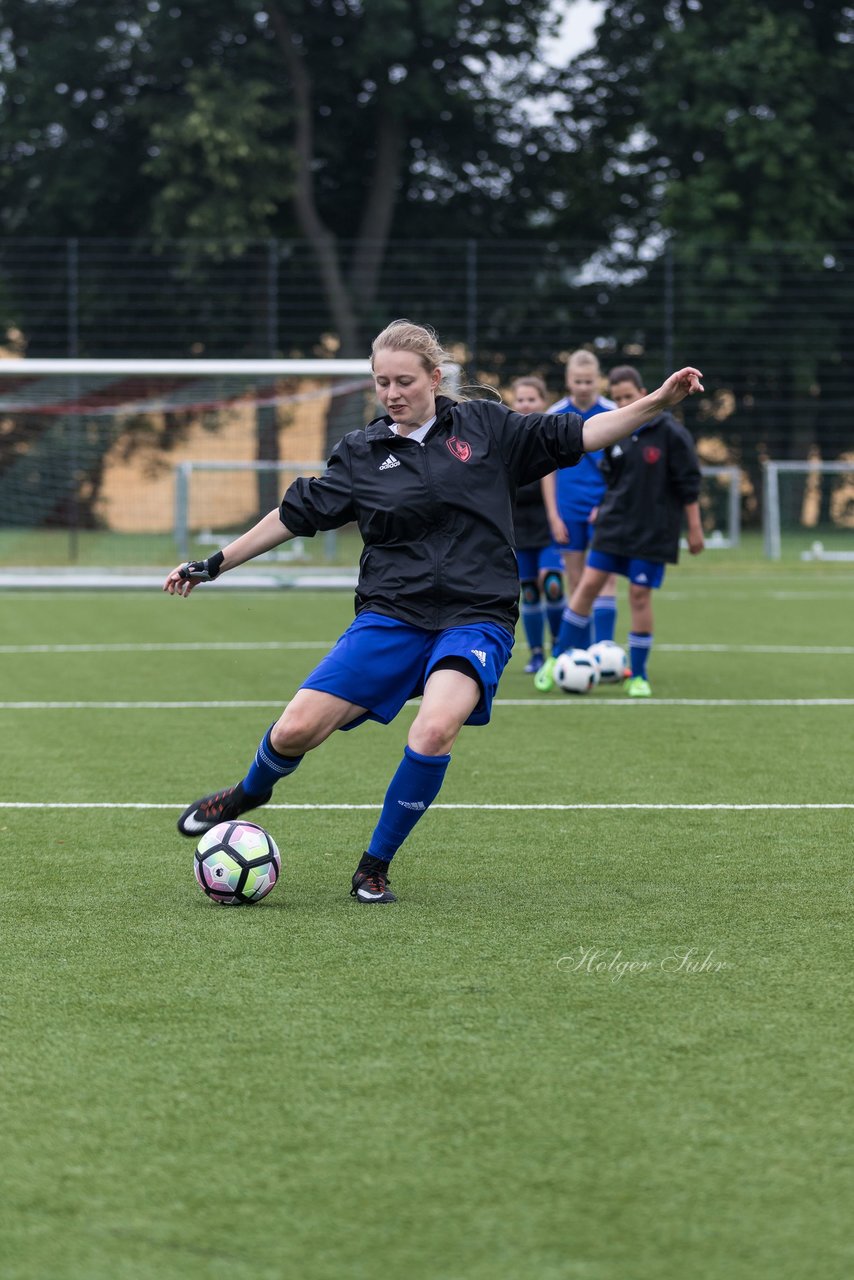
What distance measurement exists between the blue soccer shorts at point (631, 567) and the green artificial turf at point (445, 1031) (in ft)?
8.09

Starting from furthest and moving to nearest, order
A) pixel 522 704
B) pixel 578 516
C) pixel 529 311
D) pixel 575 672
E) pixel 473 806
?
1. pixel 529 311
2. pixel 578 516
3. pixel 575 672
4. pixel 522 704
5. pixel 473 806

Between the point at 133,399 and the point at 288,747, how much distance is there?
14.9m

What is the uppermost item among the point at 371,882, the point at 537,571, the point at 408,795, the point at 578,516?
the point at 578,516

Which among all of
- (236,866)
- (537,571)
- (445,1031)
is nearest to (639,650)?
(537,571)

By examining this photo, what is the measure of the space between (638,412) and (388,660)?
0.99 meters

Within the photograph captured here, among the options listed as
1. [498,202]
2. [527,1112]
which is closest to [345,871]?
[527,1112]

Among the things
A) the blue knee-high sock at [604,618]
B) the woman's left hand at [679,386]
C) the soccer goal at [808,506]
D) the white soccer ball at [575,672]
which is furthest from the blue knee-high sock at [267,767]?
the soccer goal at [808,506]

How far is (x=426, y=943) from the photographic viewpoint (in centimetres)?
444

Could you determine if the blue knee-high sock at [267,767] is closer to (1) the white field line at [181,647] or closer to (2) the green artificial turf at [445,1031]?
(2) the green artificial turf at [445,1031]

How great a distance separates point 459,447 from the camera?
5.06m

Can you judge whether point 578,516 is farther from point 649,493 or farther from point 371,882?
point 371,882

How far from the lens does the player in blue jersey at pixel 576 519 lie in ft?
33.9

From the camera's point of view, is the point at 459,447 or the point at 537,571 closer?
the point at 459,447

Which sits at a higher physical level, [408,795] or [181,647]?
[408,795]
